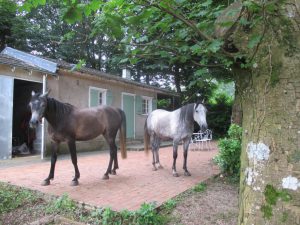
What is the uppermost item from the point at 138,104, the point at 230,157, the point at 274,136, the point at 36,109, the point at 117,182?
the point at 138,104

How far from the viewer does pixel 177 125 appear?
6.83 meters

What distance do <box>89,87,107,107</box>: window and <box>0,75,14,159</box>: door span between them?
3.51 metres

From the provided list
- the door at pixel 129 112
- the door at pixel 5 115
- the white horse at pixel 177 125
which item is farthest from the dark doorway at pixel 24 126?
the white horse at pixel 177 125

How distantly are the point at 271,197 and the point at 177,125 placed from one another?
5.15 meters

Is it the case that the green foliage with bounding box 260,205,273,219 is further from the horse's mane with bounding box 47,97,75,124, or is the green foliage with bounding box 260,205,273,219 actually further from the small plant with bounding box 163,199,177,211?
the horse's mane with bounding box 47,97,75,124

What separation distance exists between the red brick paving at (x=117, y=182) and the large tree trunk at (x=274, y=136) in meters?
2.73

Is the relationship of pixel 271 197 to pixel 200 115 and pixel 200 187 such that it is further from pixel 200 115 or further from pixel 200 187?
pixel 200 115

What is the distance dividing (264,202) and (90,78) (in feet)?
35.4

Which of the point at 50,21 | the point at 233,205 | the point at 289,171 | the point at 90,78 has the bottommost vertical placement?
the point at 233,205

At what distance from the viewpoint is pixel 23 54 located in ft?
35.3

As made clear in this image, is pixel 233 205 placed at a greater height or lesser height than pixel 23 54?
lesser

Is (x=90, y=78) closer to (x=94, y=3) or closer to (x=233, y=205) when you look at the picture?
(x=233, y=205)

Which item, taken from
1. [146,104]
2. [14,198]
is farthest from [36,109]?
[146,104]

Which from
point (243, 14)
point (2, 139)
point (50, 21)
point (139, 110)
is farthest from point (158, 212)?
point (50, 21)
